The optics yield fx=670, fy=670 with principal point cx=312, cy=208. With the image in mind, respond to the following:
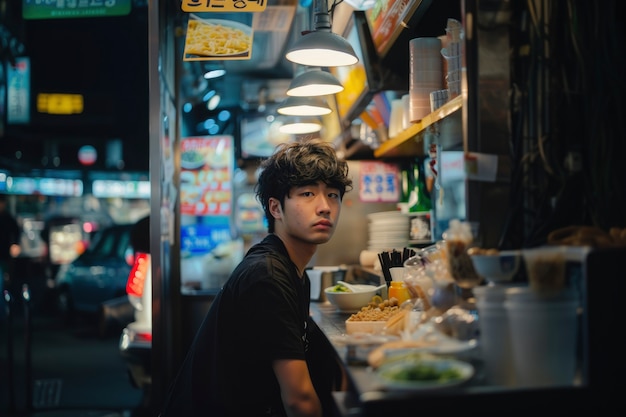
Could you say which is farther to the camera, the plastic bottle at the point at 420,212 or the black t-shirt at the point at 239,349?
the plastic bottle at the point at 420,212

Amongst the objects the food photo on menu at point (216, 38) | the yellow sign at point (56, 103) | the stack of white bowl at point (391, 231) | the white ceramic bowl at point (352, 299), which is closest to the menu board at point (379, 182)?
the stack of white bowl at point (391, 231)

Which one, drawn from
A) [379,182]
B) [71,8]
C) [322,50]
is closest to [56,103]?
[71,8]

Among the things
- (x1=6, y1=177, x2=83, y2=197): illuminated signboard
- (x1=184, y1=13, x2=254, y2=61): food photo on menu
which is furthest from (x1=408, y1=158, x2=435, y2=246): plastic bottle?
(x1=6, y1=177, x2=83, y2=197): illuminated signboard

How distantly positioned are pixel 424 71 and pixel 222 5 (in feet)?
4.58

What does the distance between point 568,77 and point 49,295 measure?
15.9 m

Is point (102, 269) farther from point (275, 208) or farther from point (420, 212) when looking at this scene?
point (275, 208)

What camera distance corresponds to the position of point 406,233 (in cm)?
548

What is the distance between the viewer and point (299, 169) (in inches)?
129

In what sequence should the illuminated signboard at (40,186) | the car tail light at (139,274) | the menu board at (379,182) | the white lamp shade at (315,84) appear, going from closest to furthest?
the white lamp shade at (315,84) < the car tail light at (139,274) < the menu board at (379,182) < the illuminated signboard at (40,186)

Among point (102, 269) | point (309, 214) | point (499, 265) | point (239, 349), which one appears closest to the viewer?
point (499, 265)

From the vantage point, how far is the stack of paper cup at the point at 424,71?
13.0 feet

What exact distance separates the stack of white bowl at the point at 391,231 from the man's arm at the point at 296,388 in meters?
2.72

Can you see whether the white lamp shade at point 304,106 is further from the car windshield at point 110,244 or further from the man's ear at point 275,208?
the car windshield at point 110,244

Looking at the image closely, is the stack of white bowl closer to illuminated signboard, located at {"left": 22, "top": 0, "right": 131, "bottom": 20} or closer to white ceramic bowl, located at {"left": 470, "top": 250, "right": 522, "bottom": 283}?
illuminated signboard, located at {"left": 22, "top": 0, "right": 131, "bottom": 20}
